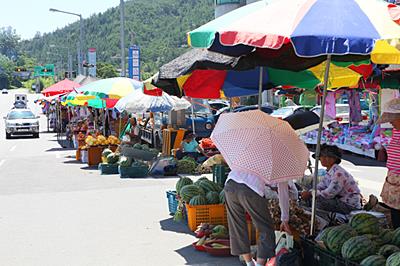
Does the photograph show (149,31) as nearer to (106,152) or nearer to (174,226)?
(106,152)

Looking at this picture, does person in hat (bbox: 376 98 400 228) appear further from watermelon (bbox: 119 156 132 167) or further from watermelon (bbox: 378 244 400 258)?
watermelon (bbox: 119 156 132 167)

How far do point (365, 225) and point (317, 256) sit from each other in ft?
2.00

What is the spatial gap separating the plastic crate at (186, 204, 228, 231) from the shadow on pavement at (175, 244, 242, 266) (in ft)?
2.59

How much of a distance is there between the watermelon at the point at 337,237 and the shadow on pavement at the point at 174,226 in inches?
134

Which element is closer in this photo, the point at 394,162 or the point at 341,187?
the point at 394,162

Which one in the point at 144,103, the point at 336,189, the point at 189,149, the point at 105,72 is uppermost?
the point at 105,72

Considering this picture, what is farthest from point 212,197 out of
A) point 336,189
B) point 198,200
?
point 336,189

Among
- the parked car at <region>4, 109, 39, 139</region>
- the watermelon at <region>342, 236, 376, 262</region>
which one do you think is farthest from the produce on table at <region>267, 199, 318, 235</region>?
the parked car at <region>4, 109, 39, 139</region>

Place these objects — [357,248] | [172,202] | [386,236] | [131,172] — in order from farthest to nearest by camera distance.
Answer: [131,172] < [172,202] < [386,236] < [357,248]

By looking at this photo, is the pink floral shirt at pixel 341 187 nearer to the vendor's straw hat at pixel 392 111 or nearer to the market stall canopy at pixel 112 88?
the vendor's straw hat at pixel 392 111

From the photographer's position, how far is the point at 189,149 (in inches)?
644

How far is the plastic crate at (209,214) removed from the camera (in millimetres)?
8422

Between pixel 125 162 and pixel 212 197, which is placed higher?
pixel 212 197

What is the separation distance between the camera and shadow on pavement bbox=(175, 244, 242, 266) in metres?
7.19
